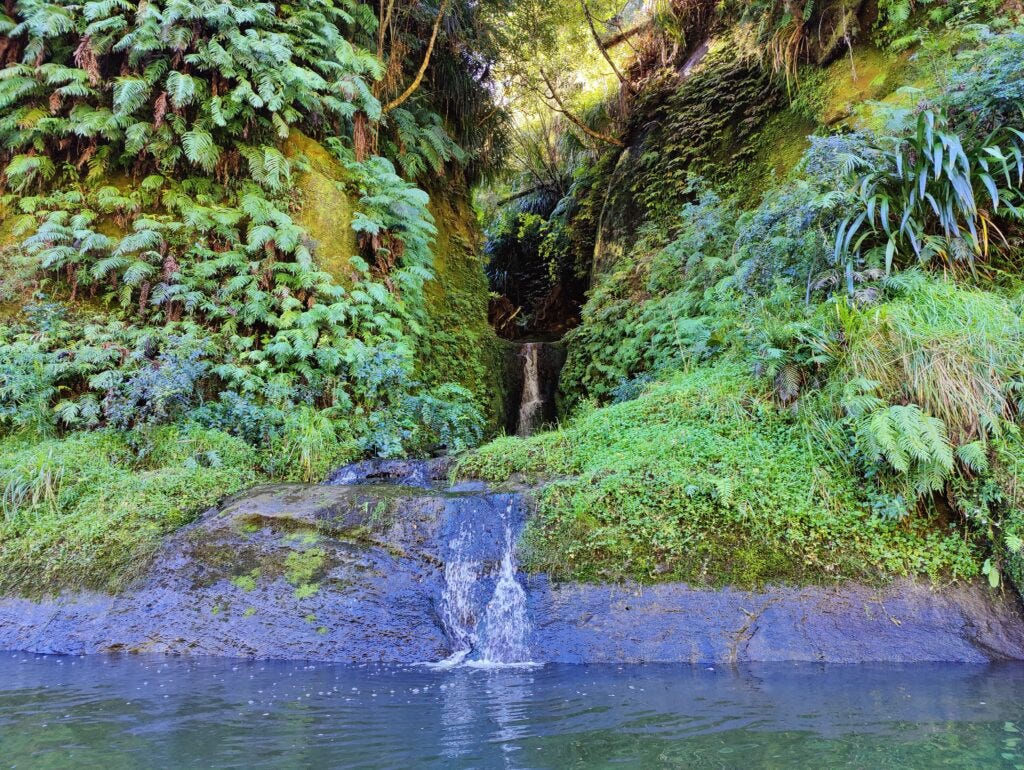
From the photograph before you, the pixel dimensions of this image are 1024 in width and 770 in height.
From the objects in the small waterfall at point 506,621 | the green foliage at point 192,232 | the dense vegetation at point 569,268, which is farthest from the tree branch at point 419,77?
the small waterfall at point 506,621

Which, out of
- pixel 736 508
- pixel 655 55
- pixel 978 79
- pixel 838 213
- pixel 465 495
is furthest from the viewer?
pixel 655 55

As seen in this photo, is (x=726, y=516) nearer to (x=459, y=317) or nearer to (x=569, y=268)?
(x=459, y=317)

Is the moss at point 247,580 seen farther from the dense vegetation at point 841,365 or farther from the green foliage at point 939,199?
the green foliage at point 939,199


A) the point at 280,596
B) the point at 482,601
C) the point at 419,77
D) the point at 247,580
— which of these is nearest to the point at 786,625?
the point at 482,601

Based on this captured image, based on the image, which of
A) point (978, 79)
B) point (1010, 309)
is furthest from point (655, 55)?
Result: point (1010, 309)

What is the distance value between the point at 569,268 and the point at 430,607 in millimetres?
10916

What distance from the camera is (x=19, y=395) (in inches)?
277

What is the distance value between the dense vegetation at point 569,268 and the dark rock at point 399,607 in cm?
23

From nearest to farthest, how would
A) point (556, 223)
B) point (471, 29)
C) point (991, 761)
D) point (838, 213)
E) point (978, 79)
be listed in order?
point (991, 761)
point (978, 79)
point (838, 213)
point (471, 29)
point (556, 223)

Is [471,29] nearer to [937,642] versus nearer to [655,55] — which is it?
[655,55]

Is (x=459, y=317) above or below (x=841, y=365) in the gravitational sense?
above

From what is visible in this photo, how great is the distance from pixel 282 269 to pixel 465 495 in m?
5.11

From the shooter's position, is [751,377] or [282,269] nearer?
[751,377]

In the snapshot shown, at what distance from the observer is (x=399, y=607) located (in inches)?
187
